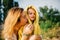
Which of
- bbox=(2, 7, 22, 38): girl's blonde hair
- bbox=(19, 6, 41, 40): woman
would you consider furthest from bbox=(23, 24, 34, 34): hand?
bbox=(2, 7, 22, 38): girl's blonde hair

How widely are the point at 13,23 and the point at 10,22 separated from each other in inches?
1.2

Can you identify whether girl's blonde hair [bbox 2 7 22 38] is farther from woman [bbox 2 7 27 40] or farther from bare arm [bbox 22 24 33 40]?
A: bare arm [bbox 22 24 33 40]

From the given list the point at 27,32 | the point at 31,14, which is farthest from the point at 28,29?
the point at 31,14

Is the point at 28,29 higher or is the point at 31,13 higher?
the point at 31,13

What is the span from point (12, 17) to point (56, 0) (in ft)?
1.48

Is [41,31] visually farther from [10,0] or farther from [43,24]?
[10,0]

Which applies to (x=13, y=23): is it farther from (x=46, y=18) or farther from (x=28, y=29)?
(x=46, y=18)

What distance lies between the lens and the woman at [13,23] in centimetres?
167

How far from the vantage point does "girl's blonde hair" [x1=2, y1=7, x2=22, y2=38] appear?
167 centimetres

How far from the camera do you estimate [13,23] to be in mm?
1677

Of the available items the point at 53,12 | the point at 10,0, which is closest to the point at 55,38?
the point at 53,12

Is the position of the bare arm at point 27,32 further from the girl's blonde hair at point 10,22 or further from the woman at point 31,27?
the girl's blonde hair at point 10,22

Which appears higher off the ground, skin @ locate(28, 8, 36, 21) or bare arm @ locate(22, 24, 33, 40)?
skin @ locate(28, 8, 36, 21)

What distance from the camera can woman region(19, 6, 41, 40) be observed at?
1658mm
